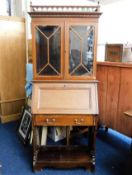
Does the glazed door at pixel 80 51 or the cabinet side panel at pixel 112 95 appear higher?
the glazed door at pixel 80 51

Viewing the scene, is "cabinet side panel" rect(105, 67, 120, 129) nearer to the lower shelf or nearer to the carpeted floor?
the carpeted floor

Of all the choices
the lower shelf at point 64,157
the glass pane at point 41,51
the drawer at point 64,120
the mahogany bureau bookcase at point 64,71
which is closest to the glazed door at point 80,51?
the mahogany bureau bookcase at point 64,71

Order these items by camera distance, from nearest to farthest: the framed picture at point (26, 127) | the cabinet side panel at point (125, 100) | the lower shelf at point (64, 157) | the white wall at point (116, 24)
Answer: the lower shelf at point (64, 157) < the cabinet side panel at point (125, 100) < the framed picture at point (26, 127) < the white wall at point (116, 24)

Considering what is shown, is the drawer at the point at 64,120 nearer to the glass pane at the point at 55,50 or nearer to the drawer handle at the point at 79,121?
the drawer handle at the point at 79,121

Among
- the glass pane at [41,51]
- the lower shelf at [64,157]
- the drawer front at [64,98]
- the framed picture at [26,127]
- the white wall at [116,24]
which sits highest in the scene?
the white wall at [116,24]

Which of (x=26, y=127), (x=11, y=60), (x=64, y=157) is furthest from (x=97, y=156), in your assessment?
(x=11, y=60)

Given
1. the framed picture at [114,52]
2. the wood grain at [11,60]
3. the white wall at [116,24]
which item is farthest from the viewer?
the wood grain at [11,60]

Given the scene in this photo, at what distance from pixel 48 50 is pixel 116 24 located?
154 cm

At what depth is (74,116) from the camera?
6.31 ft

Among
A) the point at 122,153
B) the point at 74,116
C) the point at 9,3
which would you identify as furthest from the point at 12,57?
the point at 122,153

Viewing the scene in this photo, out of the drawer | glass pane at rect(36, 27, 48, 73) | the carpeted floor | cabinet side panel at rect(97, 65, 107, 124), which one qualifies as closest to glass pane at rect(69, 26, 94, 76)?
glass pane at rect(36, 27, 48, 73)

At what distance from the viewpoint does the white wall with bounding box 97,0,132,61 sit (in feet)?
9.23

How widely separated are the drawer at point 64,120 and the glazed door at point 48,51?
1.40 feet

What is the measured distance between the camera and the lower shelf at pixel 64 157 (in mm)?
2027
